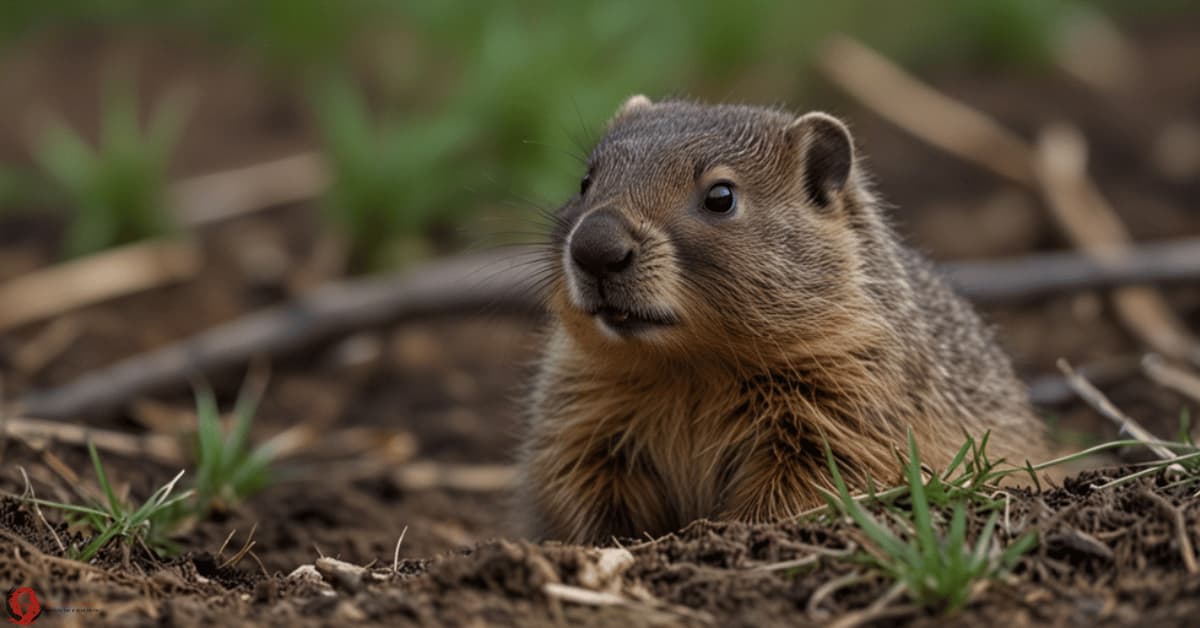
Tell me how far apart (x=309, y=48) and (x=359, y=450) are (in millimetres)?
5649

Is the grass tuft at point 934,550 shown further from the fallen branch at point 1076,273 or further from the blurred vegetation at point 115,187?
the blurred vegetation at point 115,187

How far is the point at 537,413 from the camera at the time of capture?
5465 millimetres

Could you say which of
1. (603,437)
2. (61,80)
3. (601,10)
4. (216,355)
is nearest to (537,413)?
(603,437)

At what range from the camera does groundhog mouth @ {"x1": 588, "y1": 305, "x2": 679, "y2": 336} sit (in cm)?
443

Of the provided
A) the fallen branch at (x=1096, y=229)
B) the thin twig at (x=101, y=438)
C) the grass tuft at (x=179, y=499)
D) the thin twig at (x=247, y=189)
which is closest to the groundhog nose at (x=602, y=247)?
the grass tuft at (x=179, y=499)

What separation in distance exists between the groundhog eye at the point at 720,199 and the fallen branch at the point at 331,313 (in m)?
2.68

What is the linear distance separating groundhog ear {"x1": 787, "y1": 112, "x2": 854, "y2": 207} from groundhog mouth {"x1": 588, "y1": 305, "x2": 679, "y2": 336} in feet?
3.28

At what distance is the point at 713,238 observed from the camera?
466 cm

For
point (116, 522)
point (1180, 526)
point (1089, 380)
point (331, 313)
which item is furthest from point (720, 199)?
point (331, 313)

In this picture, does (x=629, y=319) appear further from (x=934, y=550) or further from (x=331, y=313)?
(x=331, y=313)

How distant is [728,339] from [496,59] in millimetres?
5118

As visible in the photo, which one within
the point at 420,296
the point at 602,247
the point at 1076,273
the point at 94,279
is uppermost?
the point at 1076,273

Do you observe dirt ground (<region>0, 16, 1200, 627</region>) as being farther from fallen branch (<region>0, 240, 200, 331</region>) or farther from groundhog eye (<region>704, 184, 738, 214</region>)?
groundhog eye (<region>704, 184, 738, 214</region>)

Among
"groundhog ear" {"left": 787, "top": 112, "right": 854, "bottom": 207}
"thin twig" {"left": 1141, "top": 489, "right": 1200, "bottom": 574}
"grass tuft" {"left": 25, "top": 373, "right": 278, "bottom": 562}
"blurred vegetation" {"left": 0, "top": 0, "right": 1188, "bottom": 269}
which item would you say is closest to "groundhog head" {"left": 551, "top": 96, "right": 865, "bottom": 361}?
"groundhog ear" {"left": 787, "top": 112, "right": 854, "bottom": 207}
